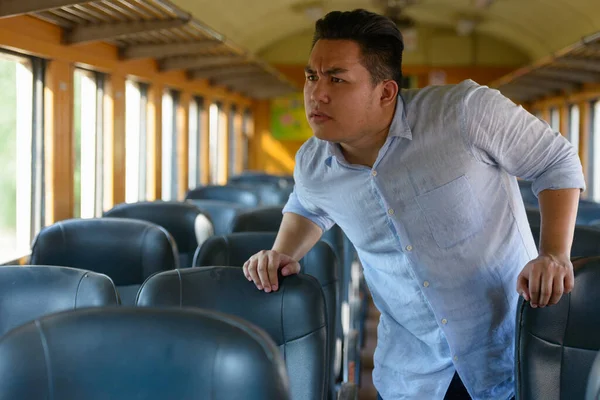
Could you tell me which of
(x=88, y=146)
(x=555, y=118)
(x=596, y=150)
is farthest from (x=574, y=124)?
(x=88, y=146)

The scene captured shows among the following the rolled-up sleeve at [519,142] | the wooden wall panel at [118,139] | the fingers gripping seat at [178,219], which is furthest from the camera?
the wooden wall panel at [118,139]

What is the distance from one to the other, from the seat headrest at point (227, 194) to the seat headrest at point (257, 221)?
336 centimetres

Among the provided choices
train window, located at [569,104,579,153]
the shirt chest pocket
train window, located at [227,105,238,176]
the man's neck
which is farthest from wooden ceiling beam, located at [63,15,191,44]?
train window, located at [227,105,238,176]

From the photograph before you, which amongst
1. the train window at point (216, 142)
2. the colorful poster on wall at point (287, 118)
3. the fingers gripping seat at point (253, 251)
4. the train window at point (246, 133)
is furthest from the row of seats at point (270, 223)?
the colorful poster on wall at point (287, 118)

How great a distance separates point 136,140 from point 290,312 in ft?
26.6

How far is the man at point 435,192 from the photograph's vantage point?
2162 millimetres

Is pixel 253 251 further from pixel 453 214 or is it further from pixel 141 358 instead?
pixel 141 358

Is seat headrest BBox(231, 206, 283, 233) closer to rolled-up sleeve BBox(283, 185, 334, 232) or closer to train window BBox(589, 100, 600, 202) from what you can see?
rolled-up sleeve BBox(283, 185, 334, 232)

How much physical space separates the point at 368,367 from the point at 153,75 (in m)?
5.36

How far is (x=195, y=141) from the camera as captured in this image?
14117mm

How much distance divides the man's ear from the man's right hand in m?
0.55

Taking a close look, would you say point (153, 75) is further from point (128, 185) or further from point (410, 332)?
point (410, 332)

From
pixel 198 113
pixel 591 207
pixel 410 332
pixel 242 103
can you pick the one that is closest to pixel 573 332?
pixel 410 332

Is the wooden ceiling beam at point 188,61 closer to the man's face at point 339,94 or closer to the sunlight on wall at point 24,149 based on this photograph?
the sunlight on wall at point 24,149
